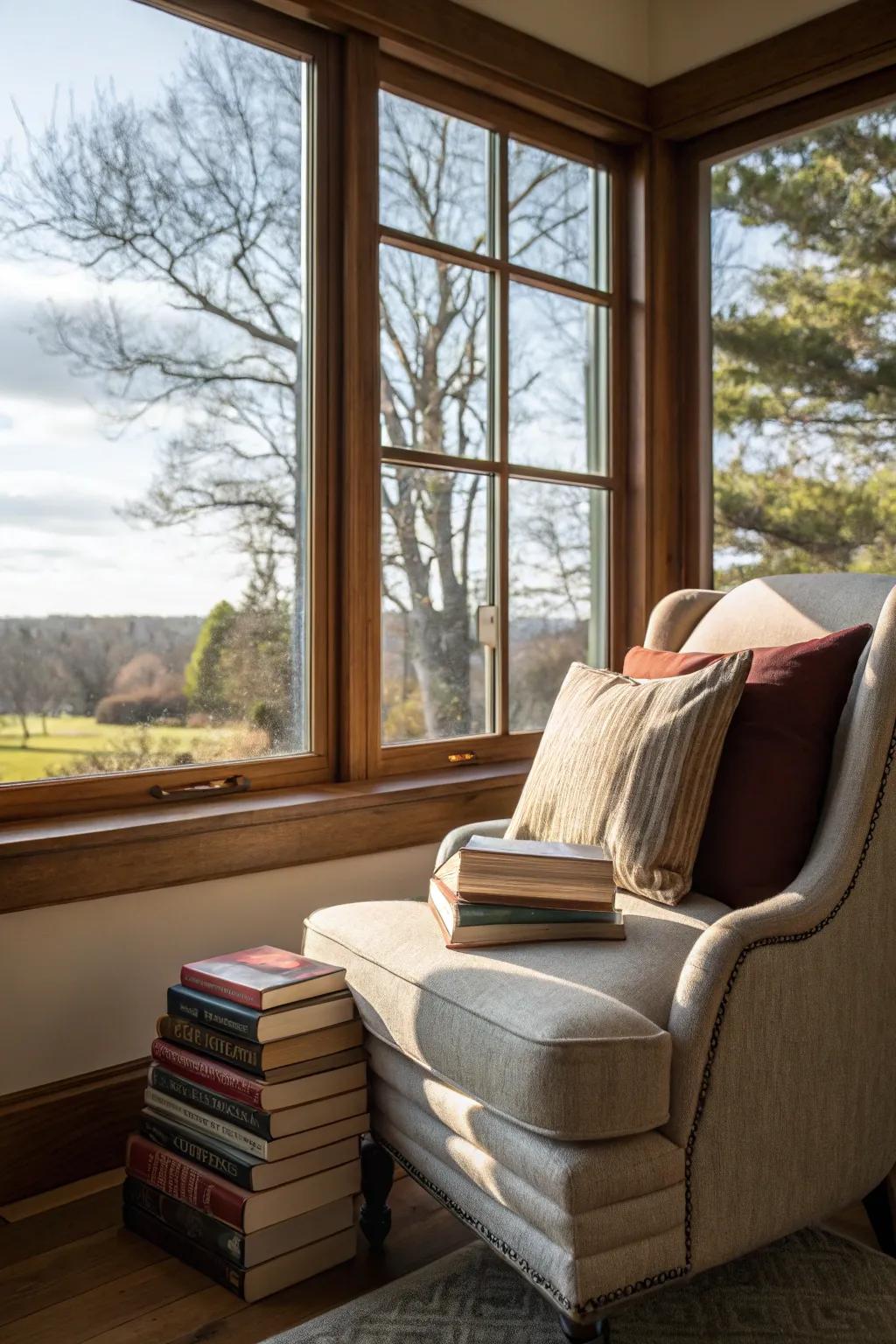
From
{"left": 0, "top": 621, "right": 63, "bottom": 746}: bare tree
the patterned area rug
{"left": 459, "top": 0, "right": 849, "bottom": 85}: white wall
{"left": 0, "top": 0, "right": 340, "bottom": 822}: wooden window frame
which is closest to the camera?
the patterned area rug

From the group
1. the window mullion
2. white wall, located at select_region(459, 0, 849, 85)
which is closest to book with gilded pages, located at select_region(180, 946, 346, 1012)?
the window mullion

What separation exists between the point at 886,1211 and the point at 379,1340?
799 mm

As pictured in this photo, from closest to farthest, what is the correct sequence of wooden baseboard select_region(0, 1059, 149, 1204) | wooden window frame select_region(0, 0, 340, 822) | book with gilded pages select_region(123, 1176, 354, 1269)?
book with gilded pages select_region(123, 1176, 354, 1269)
wooden baseboard select_region(0, 1059, 149, 1204)
wooden window frame select_region(0, 0, 340, 822)

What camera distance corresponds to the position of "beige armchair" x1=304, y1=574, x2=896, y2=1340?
1368mm

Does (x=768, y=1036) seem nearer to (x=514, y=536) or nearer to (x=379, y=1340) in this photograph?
(x=379, y=1340)

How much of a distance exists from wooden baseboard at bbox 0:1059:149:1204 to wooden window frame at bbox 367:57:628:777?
872 mm

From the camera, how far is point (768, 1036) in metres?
1.51

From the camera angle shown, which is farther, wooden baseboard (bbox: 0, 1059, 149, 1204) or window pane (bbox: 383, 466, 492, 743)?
window pane (bbox: 383, 466, 492, 743)

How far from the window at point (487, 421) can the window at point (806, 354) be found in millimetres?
343

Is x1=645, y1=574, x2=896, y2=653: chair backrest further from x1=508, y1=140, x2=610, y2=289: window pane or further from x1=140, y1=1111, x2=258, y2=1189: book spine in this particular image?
x1=140, y1=1111, x2=258, y2=1189: book spine

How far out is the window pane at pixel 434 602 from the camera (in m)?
2.72

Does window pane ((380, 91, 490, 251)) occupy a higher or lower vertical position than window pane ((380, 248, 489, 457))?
higher

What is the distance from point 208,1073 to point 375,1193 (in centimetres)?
34

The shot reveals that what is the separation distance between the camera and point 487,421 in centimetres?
293
